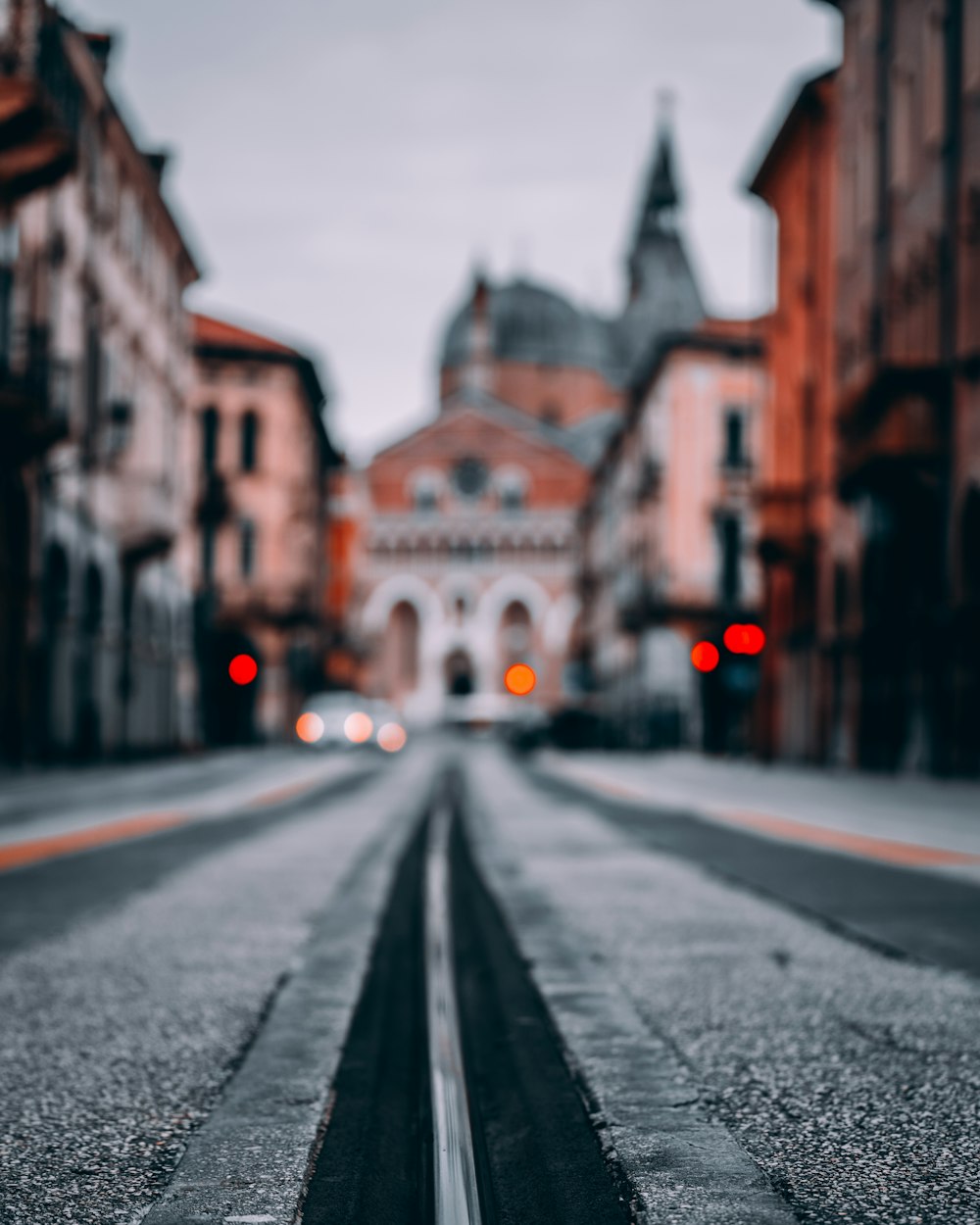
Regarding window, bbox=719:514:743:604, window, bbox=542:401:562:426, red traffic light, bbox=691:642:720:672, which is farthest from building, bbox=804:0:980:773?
window, bbox=542:401:562:426

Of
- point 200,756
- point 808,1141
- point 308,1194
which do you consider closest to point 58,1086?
point 308,1194

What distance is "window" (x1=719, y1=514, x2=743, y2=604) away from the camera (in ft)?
171

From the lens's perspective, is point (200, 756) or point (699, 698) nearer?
point (200, 756)

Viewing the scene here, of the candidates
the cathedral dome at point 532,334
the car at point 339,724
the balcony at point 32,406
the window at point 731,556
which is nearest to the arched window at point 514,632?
the cathedral dome at point 532,334

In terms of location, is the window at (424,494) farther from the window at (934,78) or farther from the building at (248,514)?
the window at (934,78)

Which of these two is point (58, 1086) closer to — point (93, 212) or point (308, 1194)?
point (308, 1194)

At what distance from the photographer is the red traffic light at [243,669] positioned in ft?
173

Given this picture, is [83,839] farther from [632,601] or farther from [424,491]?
[424,491]

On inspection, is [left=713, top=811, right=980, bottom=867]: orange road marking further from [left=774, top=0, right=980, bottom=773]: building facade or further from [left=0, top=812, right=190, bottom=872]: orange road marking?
[left=774, top=0, right=980, bottom=773]: building facade

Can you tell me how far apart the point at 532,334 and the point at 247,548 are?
176ft

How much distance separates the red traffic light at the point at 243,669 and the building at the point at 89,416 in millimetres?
10357

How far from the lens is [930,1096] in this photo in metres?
4.15

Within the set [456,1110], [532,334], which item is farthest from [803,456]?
[532,334]

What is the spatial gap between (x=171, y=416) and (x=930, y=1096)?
38.7 meters
